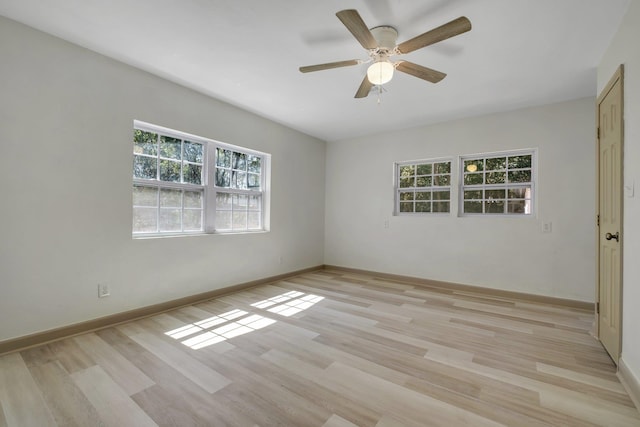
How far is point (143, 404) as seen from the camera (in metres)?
1.67

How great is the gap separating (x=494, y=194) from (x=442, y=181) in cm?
76

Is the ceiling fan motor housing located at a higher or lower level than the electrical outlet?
higher

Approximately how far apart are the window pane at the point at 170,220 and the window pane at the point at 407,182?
141 inches

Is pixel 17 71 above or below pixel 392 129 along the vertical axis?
below

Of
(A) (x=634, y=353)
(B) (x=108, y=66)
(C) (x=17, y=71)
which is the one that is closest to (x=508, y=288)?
(A) (x=634, y=353)

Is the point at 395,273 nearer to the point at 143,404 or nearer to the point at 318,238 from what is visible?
the point at 318,238

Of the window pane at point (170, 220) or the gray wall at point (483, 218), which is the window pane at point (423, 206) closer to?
the gray wall at point (483, 218)

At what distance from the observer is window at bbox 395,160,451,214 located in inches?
179

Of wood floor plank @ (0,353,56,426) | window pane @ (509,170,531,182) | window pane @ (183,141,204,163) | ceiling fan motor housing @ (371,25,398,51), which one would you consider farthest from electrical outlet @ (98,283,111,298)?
window pane @ (509,170,531,182)

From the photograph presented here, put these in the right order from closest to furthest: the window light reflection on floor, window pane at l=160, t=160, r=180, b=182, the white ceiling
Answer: the white ceiling → the window light reflection on floor → window pane at l=160, t=160, r=180, b=182

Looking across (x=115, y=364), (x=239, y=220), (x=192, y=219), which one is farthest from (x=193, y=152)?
(x=115, y=364)

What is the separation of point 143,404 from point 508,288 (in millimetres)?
4349

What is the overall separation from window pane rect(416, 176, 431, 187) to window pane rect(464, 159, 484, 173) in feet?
1.88

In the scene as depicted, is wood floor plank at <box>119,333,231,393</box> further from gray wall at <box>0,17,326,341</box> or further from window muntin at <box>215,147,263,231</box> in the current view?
window muntin at <box>215,147,263,231</box>
